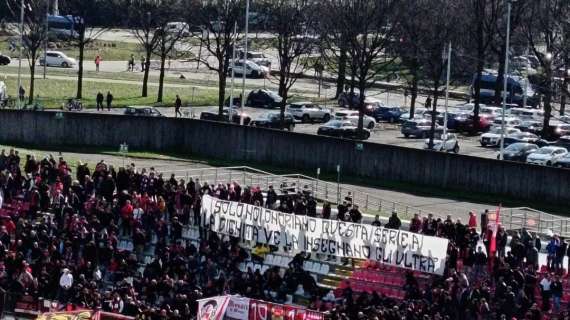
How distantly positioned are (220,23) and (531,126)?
18878mm

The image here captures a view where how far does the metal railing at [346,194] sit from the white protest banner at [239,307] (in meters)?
13.6

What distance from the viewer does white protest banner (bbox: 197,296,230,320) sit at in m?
40.0

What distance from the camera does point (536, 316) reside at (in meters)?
39.3

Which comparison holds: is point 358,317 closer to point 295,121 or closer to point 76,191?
point 76,191

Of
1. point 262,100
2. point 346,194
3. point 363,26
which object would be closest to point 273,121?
point 363,26

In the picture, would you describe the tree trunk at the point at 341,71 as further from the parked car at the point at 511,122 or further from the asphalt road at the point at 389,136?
the parked car at the point at 511,122

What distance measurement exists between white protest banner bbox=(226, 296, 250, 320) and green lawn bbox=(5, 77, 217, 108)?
45950 mm

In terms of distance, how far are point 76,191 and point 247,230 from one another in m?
7.28

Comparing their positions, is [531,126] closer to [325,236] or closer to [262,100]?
[262,100]

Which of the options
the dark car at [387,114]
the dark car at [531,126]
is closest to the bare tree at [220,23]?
the dark car at [387,114]

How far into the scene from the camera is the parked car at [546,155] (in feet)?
233

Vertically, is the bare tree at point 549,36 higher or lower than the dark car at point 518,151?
higher

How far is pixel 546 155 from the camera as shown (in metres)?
71.9

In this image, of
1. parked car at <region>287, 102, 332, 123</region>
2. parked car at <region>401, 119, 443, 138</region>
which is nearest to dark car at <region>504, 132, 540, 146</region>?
parked car at <region>401, 119, 443, 138</region>
